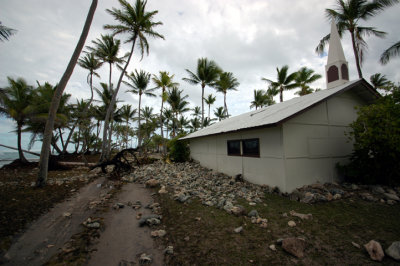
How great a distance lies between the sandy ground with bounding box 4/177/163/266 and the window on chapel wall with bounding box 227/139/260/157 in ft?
16.3

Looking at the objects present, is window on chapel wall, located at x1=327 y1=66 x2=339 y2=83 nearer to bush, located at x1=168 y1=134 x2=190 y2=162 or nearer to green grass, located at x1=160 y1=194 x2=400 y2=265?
green grass, located at x1=160 y1=194 x2=400 y2=265

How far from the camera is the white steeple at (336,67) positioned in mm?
7763

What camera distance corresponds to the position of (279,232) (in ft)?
11.0

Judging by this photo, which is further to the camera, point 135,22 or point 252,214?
point 135,22

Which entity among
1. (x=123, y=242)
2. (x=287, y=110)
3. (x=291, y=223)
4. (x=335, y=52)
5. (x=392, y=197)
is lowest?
(x=123, y=242)

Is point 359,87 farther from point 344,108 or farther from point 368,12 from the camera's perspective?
point 368,12

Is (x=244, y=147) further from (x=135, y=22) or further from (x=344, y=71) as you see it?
(x=135, y=22)

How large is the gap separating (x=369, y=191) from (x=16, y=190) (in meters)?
13.2

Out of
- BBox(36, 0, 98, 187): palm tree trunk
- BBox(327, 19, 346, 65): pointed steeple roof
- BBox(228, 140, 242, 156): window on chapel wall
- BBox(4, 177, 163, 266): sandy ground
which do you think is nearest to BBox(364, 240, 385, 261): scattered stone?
BBox(4, 177, 163, 266): sandy ground

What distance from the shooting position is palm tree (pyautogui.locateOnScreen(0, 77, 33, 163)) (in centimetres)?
1341

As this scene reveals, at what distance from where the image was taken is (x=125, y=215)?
4.46 meters

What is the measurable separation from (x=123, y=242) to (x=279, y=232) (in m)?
3.24

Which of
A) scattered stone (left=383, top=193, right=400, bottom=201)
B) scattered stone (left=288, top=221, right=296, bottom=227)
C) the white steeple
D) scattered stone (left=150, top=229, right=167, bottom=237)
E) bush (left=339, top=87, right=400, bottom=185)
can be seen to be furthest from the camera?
the white steeple

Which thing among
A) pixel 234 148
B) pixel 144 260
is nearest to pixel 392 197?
pixel 234 148
